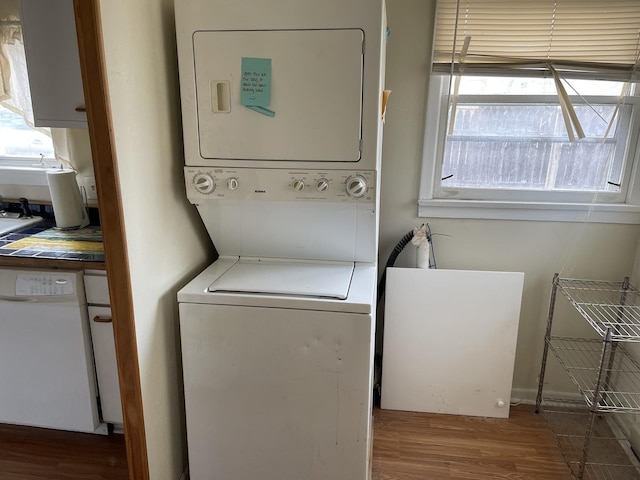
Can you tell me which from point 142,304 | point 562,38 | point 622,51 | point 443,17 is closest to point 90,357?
point 142,304

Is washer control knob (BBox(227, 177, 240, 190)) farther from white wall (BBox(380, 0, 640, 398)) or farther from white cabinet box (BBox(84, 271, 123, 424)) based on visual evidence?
white wall (BBox(380, 0, 640, 398))

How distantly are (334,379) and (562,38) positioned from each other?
67.6 inches

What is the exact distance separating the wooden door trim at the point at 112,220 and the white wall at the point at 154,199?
30 mm

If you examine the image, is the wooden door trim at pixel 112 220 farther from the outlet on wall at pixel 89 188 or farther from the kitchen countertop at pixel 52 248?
the outlet on wall at pixel 89 188

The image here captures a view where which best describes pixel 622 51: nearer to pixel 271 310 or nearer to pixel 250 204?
pixel 250 204

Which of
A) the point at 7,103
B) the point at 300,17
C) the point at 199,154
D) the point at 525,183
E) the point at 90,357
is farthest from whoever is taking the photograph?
the point at 7,103

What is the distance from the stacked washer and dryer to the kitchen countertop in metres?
0.57

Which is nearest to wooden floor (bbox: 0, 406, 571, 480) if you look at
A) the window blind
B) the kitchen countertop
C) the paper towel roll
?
the kitchen countertop

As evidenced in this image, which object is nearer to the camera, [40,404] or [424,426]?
[40,404]

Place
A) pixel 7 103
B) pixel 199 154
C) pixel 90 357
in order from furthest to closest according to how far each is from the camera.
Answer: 1. pixel 7 103
2. pixel 90 357
3. pixel 199 154

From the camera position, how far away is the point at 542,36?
1918 mm

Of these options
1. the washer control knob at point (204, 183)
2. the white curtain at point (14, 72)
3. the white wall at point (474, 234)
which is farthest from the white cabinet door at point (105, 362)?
the white wall at point (474, 234)

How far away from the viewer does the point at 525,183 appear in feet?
7.05

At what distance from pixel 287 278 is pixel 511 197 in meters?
1.23
